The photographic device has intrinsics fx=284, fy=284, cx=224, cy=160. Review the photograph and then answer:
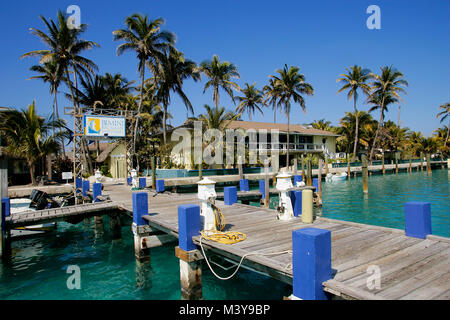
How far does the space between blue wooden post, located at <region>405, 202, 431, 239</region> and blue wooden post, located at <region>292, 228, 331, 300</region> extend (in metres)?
3.04

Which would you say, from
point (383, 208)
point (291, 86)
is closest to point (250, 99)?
point (291, 86)

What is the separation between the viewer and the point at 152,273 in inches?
348

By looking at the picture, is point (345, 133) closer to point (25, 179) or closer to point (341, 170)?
point (341, 170)

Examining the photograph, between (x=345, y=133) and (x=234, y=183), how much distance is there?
32.4 m

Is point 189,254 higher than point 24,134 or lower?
lower

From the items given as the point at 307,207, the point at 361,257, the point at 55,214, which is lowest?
the point at 55,214

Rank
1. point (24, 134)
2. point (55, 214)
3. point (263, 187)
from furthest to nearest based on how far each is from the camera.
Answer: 1. point (24, 134)
2. point (263, 187)
3. point (55, 214)

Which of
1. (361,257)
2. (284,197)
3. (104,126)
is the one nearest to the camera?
(361,257)

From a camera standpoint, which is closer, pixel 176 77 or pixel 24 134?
pixel 24 134

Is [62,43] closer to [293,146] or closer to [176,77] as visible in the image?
[176,77]

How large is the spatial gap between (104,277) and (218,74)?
31.3m

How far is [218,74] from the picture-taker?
119 feet

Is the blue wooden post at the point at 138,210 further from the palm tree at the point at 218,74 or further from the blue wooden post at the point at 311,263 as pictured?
the palm tree at the point at 218,74

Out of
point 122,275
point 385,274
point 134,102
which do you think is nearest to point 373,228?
point 385,274
